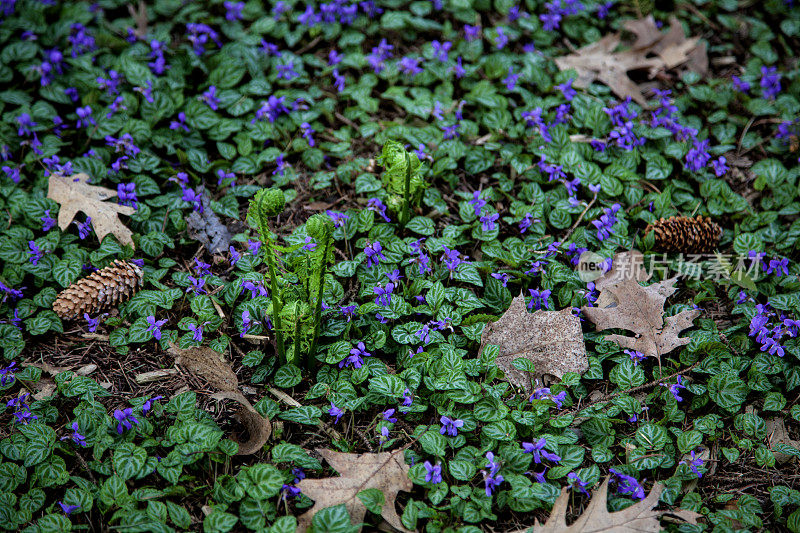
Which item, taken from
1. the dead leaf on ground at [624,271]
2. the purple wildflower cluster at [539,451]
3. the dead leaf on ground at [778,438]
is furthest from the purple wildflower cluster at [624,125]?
the purple wildflower cluster at [539,451]

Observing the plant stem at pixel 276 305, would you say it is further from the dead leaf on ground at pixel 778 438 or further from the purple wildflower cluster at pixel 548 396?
the dead leaf on ground at pixel 778 438

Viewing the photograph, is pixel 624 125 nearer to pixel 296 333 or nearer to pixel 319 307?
pixel 319 307

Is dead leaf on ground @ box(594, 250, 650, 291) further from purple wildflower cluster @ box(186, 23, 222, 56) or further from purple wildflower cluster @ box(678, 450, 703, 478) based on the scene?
purple wildflower cluster @ box(186, 23, 222, 56)

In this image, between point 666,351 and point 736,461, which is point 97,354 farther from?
point 736,461

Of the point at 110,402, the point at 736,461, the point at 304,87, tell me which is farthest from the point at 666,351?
the point at 304,87

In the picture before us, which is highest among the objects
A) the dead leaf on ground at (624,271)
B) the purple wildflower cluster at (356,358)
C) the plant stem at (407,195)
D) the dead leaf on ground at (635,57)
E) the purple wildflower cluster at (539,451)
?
the dead leaf on ground at (635,57)

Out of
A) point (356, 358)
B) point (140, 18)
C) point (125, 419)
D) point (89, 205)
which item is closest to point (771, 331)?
point (356, 358)

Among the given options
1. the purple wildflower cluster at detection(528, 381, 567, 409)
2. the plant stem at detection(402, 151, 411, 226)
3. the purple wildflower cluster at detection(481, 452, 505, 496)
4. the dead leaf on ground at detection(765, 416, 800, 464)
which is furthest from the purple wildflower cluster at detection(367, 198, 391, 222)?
the dead leaf on ground at detection(765, 416, 800, 464)
